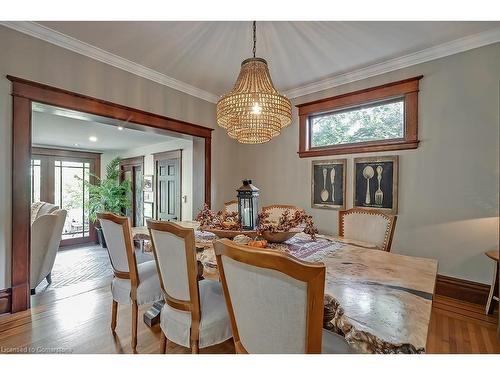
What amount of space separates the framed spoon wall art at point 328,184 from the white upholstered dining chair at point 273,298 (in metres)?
2.03

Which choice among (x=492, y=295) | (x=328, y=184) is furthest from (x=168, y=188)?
(x=492, y=295)

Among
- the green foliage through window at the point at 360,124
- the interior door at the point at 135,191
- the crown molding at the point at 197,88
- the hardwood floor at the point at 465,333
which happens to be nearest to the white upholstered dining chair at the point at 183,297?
the hardwood floor at the point at 465,333

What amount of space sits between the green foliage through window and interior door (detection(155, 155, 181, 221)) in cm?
260

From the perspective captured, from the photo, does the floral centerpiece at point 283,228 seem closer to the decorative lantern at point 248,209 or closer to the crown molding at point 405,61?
the decorative lantern at point 248,209

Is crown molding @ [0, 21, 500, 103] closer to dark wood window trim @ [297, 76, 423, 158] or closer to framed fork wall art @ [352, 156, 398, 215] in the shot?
dark wood window trim @ [297, 76, 423, 158]

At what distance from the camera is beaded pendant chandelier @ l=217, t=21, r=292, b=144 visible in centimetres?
153

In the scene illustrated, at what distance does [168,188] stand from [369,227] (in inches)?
146

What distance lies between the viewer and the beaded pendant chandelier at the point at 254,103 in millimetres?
1534

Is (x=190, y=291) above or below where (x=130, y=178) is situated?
below

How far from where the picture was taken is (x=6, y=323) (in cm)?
164

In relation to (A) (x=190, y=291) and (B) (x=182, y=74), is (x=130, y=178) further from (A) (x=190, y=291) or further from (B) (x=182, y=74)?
(A) (x=190, y=291)

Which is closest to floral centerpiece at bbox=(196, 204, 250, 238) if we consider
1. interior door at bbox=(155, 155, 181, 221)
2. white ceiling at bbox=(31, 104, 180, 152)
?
white ceiling at bbox=(31, 104, 180, 152)
